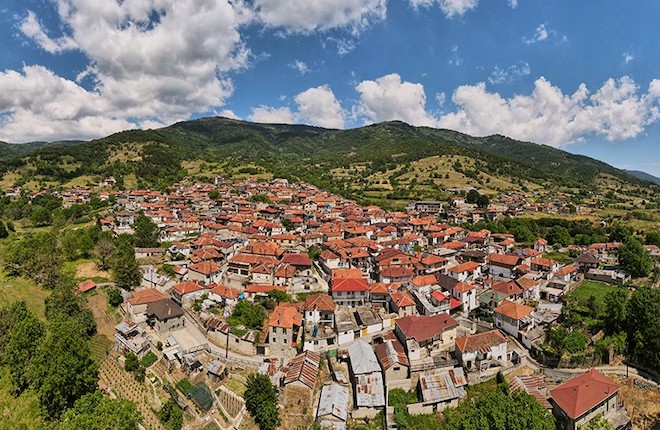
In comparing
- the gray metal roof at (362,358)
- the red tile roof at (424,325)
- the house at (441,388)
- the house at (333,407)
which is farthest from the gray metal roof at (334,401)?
the red tile roof at (424,325)

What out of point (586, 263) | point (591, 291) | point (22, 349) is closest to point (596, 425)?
point (591, 291)

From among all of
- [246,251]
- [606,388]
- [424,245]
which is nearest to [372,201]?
[424,245]

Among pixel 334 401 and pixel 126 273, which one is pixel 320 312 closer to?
pixel 334 401

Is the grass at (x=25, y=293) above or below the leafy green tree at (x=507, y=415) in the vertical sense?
below

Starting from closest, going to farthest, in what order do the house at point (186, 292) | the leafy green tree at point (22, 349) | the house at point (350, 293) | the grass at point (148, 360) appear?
1. the leafy green tree at point (22, 349)
2. the grass at point (148, 360)
3. the house at point (350, 293)
4. the house at point (186, 292)

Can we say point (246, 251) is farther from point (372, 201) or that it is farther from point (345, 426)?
point (372, 201)

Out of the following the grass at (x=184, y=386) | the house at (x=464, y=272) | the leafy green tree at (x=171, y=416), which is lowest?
the leafy green tree at (x=171, y=416)

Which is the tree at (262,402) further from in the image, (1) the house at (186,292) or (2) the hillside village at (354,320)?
(1) the house at (186,292)
